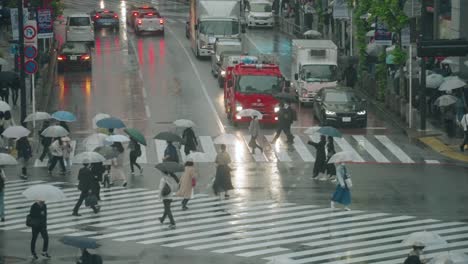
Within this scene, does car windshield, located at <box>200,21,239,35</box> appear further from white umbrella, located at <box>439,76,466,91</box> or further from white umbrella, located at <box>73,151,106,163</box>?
white umbrella, located at <box>73,151,106,163</box>

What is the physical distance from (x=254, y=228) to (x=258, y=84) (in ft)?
68.2

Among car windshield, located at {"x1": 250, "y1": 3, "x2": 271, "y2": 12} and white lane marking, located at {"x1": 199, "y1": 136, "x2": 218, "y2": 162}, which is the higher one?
car windshield, located at {"x1": 250, "y1": 3, "x2": 271, "y2": 12}

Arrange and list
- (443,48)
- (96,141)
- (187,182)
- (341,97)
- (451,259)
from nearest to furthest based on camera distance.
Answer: (451,259) → (187,182) → (96,141) → (443,48) → (341,97)

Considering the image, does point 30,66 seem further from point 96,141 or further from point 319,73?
point 319,73

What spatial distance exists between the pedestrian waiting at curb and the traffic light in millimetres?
14544

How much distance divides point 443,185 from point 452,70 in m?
23.9

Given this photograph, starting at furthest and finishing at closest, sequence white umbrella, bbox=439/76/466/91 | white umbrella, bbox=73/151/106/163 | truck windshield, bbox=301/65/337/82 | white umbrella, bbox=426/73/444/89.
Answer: truck windshield, bbox=301/65/337/82, white umbrella, bbox=426/73/444/89, white umbrella, bbox=439/76/466/91, white umbrella, bbox=73/151/106/163

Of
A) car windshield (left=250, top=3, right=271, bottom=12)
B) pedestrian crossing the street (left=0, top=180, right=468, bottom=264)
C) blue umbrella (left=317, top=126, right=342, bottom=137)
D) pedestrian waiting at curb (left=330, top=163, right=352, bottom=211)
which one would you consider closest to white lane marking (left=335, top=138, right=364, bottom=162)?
blue umbrella (left=317, top=126, right=342, bottom=137)

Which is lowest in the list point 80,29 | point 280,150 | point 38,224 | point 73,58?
point 280,150

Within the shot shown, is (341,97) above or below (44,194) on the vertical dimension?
below

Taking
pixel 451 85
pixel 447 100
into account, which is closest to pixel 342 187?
pixel 447 100

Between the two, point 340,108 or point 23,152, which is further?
point 340,108

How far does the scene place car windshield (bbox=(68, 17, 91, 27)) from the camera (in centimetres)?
7694

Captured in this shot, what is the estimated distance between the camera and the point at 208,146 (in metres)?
46.3
